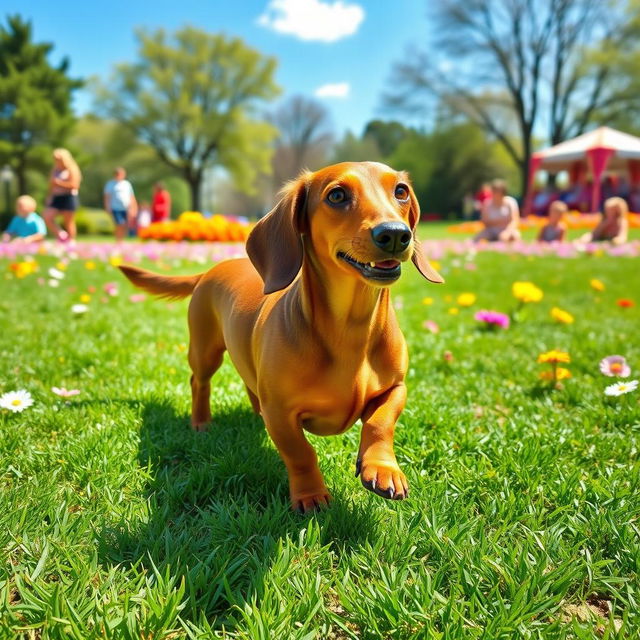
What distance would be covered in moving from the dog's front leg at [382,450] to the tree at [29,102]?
1461 inches

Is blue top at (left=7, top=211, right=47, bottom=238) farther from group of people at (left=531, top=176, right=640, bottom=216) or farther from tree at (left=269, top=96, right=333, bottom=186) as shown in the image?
tree at (left=269, top=96, right=333, bottom=186)

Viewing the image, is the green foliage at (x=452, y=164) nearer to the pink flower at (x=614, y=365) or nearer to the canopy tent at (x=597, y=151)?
the canopy tent at (x=597, y=151)

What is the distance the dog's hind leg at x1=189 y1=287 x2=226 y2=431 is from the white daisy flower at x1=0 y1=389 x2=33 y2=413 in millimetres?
801

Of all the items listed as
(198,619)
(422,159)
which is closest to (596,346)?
(198,619)

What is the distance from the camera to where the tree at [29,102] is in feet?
108

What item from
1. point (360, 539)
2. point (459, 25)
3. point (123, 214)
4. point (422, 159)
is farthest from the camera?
point (422, 159)

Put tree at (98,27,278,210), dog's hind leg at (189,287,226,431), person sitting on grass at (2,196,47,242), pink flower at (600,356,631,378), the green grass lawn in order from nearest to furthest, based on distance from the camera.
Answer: the green grass lawn, dog's hind leg at (189,287,226,431), pink flower at (600,356,631,378), person sitting on grass at (2,196,47,242), tree at (98,27,278,210)

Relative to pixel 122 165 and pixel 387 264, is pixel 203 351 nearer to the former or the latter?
pixel 387 264

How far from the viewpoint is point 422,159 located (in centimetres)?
4250

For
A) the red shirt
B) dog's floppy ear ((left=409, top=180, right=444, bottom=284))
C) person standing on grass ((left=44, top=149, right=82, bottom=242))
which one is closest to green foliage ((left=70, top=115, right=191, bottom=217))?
the red shirt

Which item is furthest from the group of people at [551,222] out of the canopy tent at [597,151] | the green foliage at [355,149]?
the green foliage at [355,149]

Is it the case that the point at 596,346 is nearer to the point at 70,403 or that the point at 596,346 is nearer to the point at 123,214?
the point at 70,403

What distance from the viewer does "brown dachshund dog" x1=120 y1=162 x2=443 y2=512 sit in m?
1.75

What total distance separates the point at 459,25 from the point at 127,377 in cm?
3868
